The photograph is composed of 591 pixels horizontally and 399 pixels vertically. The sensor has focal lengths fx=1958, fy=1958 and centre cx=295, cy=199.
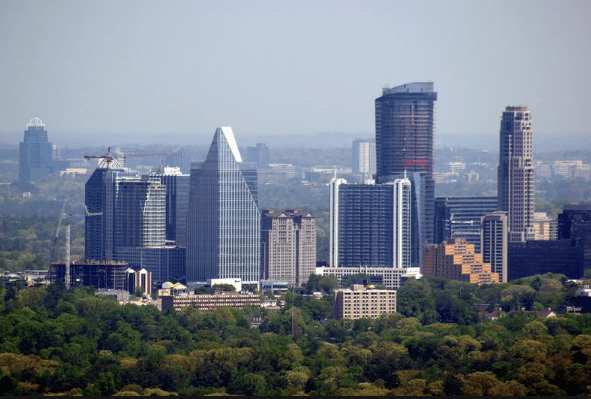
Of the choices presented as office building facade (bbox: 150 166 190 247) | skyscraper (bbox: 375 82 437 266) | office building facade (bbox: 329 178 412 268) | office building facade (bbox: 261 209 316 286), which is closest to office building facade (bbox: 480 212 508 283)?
office building facade (bbox: 329 178 412 268)

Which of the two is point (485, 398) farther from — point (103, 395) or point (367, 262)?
point (367, 262)

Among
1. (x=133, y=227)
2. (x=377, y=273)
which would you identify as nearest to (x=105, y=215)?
(x=133, y=227)

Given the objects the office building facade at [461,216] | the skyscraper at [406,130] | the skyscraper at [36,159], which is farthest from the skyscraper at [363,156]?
the skyscraper at [406,130]

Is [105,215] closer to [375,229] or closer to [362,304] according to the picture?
[375,229]

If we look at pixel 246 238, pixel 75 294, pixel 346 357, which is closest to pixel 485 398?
pixel 346 357

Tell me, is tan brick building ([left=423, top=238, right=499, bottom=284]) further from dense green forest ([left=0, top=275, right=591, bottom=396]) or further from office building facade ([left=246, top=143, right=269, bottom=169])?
office building facade ([left=246, top=143, right=269, bottom=169])
